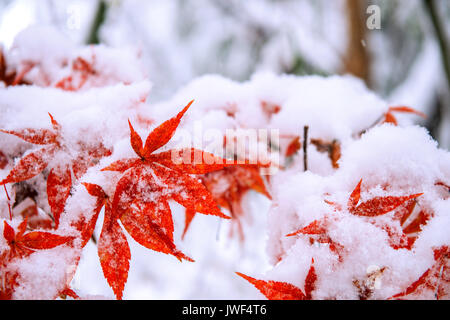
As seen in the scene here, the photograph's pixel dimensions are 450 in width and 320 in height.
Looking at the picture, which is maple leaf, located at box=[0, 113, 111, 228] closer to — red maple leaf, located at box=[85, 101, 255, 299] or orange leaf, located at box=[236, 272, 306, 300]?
red maple leaf, located at box=[85, 101, 255, 299]

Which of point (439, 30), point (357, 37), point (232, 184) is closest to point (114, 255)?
point (232, 184)

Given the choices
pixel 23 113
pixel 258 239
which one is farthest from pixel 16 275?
pixel 258 239

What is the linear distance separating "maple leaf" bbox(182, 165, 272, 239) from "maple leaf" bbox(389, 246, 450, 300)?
0.78 ft

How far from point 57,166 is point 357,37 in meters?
2.36

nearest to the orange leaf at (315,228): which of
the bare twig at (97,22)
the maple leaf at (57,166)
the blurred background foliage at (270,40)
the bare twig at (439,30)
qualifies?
the maple leaf at (57,166)

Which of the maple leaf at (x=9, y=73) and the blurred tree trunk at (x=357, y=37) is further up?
the blurred tree trunk at (x=357, y=37)

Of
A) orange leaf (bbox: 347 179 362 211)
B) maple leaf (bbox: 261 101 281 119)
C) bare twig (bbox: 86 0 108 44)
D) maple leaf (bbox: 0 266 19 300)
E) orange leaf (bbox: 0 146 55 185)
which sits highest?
bare twig (bbox: 86 0 108 44)

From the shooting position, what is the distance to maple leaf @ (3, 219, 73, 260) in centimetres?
33

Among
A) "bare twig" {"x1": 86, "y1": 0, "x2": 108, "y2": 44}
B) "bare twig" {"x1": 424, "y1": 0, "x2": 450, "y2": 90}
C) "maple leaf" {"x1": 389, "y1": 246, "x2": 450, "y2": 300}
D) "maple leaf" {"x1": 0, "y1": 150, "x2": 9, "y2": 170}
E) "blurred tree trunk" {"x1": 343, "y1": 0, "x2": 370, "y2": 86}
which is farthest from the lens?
"blurred tree trunk" {"x1": 343, "y1": 0, "x2": 370, "y2": 86}

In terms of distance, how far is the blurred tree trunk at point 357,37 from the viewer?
2283 millimetres

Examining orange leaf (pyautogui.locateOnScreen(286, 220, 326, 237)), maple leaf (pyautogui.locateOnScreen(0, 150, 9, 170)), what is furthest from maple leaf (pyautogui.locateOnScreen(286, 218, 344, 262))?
maple leaf (pyautogui.locateOnScreen(0, 150, 9, 170))

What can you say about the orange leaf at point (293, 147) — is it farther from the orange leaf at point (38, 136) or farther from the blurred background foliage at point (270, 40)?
the blurred background foliage at point (270, 40)

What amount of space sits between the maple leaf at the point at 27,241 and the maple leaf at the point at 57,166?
24mm
